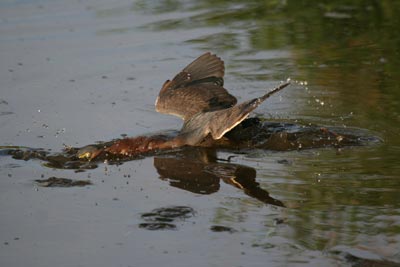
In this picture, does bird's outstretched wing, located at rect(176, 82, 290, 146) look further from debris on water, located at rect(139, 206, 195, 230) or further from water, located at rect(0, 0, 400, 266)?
debris on water, located at rect(139, 206, 195, 230)

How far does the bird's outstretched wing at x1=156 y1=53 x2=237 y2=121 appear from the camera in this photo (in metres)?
7.47

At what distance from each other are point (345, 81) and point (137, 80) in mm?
1813

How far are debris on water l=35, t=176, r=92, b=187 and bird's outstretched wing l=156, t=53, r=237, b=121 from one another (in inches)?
56.4

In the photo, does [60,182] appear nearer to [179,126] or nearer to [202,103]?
[179,126]


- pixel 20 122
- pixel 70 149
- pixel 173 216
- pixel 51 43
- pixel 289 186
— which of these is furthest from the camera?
pixel 51 43

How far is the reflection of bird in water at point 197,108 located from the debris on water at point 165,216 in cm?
120

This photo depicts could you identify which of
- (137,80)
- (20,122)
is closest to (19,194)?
(20,122)

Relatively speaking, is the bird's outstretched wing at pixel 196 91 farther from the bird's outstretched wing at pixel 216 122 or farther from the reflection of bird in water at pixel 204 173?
the reflection of bird in water at pixel 204 173

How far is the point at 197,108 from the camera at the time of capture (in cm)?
747

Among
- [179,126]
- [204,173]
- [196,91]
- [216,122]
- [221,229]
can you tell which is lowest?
[221,229]

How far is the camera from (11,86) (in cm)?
827

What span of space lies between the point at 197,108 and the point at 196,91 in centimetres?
26

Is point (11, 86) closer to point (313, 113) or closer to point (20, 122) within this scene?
point (20, 122)

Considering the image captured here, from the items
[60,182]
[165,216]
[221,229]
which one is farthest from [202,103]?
[221,229]
